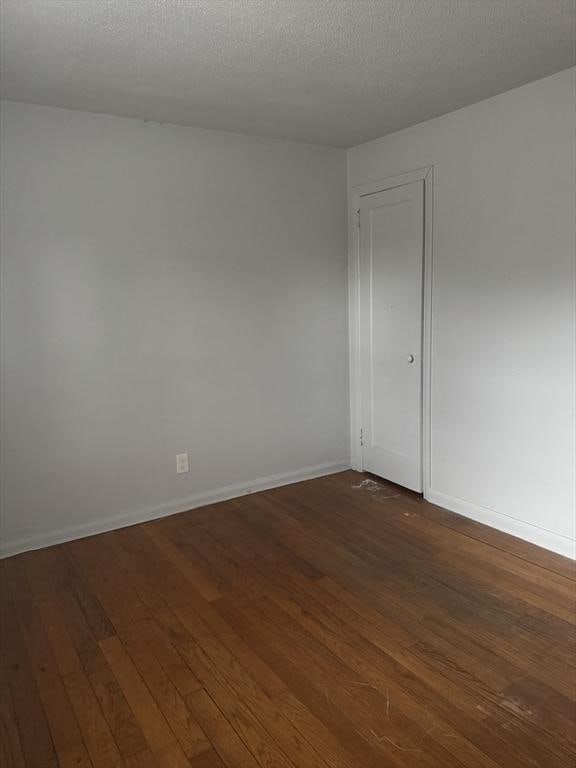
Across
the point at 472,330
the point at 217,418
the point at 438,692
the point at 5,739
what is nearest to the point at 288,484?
Answer: the point at 217,418

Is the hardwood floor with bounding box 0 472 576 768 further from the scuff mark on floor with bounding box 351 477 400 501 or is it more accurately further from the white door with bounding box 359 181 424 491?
the white door with bounding box 359 181 424 491

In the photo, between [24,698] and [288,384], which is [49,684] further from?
[288,384]

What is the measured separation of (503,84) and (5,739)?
136 inches

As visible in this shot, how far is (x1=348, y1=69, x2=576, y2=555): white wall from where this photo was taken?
275cm

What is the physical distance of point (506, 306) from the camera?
302 cm

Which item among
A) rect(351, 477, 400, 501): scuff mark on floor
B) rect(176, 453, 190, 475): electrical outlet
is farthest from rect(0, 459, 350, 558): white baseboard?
rect(351, 477, 400, 501): scuff mark on floor

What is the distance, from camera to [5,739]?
1.83 meters

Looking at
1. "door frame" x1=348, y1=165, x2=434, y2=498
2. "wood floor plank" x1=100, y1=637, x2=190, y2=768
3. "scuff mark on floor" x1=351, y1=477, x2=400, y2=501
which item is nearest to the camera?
"wood floor plank" x1=100, y1=637, x2=190, y2=768

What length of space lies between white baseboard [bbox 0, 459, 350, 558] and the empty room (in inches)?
0.9

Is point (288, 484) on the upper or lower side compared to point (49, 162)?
lower

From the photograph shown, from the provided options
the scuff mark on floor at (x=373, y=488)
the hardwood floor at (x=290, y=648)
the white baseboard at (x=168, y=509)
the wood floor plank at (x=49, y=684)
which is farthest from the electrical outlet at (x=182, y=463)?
the scuff mark on floor at (x=373, y=488)

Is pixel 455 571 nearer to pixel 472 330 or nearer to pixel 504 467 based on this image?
pixel 504 467

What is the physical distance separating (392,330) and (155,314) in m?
1.57

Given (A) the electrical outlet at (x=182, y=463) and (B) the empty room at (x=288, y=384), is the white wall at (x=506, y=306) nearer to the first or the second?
(B) the empty room at (x=288, y=384)
